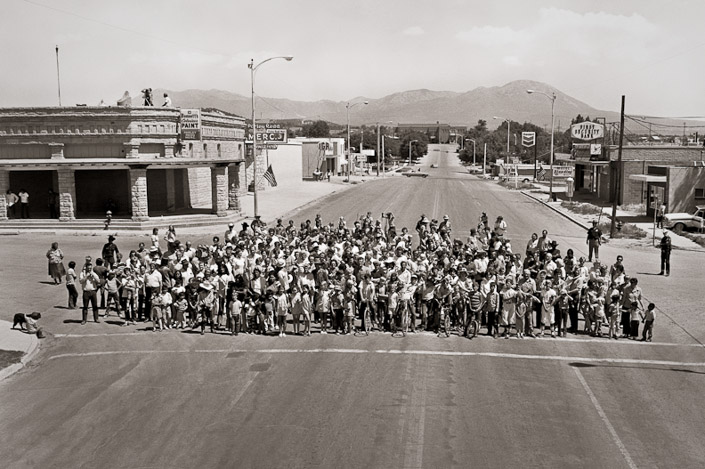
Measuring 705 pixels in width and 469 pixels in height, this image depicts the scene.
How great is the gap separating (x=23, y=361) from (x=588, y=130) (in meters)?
47.9

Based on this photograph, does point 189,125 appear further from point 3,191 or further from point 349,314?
point 349,314

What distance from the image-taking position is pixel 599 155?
2217 inches

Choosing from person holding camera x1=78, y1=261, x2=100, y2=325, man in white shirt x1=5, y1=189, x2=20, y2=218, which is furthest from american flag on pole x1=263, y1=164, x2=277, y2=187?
person holding camera x1=78, y1=261, x2=100, y2=325

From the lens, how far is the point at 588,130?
2176 inches

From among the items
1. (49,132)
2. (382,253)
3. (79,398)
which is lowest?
(79,398)

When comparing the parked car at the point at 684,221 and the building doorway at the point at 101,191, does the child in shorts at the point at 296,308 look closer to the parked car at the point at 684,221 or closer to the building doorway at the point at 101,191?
the parked car at the point at 684,221

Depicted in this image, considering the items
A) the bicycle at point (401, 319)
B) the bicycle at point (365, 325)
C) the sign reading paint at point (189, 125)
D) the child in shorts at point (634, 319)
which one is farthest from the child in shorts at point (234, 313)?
the sign reading paint at point (189, 125)

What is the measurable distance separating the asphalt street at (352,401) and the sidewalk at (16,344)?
0.97 ft

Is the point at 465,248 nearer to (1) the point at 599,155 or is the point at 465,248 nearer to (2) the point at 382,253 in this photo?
(2) the point at 382,253

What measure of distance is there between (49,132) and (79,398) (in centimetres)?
2954

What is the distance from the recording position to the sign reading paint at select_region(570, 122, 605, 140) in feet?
180

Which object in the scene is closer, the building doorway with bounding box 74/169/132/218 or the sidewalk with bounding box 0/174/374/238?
the sidewalk with bounding box 0/174/374/238

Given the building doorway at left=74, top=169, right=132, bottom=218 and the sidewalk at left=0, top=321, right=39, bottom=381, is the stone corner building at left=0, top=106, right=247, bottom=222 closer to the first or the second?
the building doorway at left=74, top=169, right=132, bottom=218

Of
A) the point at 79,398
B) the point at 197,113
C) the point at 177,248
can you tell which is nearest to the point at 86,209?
the point at 197,113
